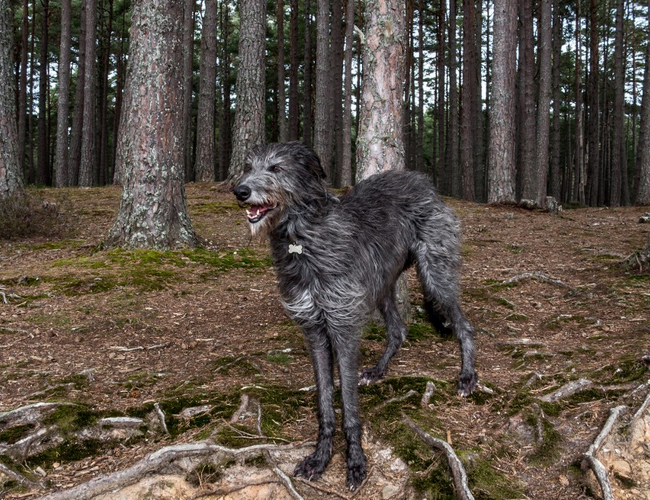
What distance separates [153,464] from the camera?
3.27 m

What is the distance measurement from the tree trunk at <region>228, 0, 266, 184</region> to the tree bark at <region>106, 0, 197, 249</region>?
5.95 meters

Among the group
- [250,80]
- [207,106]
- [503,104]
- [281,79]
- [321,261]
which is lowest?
[321,261]

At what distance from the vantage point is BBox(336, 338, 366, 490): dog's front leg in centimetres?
330

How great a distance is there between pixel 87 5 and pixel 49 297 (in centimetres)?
1834

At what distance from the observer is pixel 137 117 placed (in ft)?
26.1

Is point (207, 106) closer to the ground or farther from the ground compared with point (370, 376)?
farther from the ground

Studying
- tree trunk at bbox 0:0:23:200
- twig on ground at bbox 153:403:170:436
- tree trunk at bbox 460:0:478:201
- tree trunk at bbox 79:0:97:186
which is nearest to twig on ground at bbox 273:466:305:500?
twig on ground at bbox 153:403:170:436

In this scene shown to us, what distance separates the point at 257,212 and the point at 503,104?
13442 mm

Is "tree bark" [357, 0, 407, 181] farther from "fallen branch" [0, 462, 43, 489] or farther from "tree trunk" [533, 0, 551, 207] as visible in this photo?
"tree trunk" [533, 0, 551, 207]

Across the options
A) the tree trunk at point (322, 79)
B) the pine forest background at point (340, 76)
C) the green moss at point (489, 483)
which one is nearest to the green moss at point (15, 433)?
the green moss at point (489, 483)

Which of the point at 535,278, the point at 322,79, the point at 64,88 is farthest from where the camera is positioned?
the point at 64,88

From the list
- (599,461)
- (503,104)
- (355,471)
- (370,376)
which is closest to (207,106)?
(503,104)

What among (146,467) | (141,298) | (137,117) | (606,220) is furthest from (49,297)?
(606,220)

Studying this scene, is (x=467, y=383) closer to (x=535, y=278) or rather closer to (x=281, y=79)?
(x=535, y=278)
